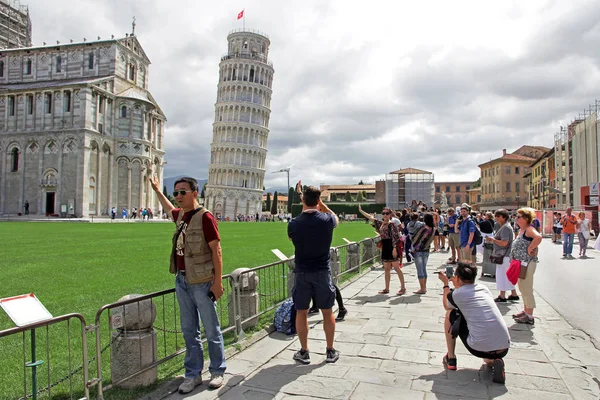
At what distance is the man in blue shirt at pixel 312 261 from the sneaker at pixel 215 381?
1035mm

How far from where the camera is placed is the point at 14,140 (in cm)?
5106

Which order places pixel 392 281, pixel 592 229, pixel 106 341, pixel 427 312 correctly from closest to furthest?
pixel 106 341 < pixel 427 312 < pixel 392 281 < pixel 592 229

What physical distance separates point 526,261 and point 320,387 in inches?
170

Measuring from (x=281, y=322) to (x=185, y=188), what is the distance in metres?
2.91

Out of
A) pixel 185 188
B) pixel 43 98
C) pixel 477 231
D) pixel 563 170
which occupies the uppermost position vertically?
pixel 43 98

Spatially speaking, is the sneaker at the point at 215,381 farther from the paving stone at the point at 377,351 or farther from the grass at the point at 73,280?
the paving stone at the point at 377,351

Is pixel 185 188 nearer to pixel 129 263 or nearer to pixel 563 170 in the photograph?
pixel 129 263

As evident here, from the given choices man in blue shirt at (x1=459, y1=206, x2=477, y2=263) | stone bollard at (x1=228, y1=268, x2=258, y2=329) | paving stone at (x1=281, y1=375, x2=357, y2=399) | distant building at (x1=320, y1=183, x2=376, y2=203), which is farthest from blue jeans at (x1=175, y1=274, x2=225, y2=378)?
Result: distant building at (x1=320, y1=183, x2=376, y2=203)

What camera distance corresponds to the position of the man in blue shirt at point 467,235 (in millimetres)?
11238

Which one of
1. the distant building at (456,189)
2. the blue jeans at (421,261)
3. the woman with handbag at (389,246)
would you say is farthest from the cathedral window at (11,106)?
the distant building at (456,189)

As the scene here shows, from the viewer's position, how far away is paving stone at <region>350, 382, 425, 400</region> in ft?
13.5

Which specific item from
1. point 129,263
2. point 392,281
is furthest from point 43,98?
point 392,281

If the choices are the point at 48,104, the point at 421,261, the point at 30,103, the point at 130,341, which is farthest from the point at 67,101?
the point at 130,341

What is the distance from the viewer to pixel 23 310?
3279 mm
